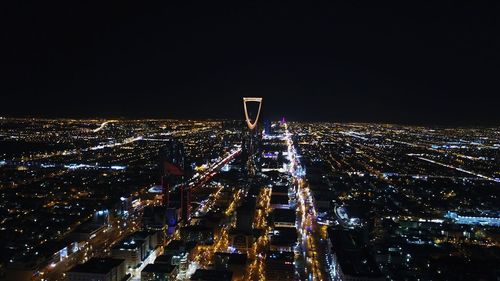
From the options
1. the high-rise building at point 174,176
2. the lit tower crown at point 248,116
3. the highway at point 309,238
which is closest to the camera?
the highway at point 309,238

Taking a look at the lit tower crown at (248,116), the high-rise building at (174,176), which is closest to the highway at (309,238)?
the high-rise building at (174,176)

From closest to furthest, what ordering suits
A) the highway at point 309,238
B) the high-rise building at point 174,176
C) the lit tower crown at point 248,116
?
the highway at point 309,238, the high-rise building at point 174,176, the lit tower crown at point 248,116

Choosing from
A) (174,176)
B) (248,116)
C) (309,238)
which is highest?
(248,116)

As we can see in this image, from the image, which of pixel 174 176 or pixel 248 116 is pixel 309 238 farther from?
pixel 248 116

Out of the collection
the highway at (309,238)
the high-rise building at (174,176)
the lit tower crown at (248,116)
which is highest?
the lit tower crown at (248,116)

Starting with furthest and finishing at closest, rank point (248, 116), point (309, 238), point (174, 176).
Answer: point (248, 116), point (174, 176), point (309, 238)

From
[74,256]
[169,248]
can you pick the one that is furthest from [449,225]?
[74,256]

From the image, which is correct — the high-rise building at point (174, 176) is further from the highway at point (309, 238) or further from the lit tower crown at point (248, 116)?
the lit tower crown at point (248, 116)

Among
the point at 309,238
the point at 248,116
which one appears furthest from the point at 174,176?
the point at 248,116

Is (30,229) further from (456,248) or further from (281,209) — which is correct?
(456,248)

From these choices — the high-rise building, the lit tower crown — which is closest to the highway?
the high-rise building

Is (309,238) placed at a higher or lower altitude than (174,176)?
lower
